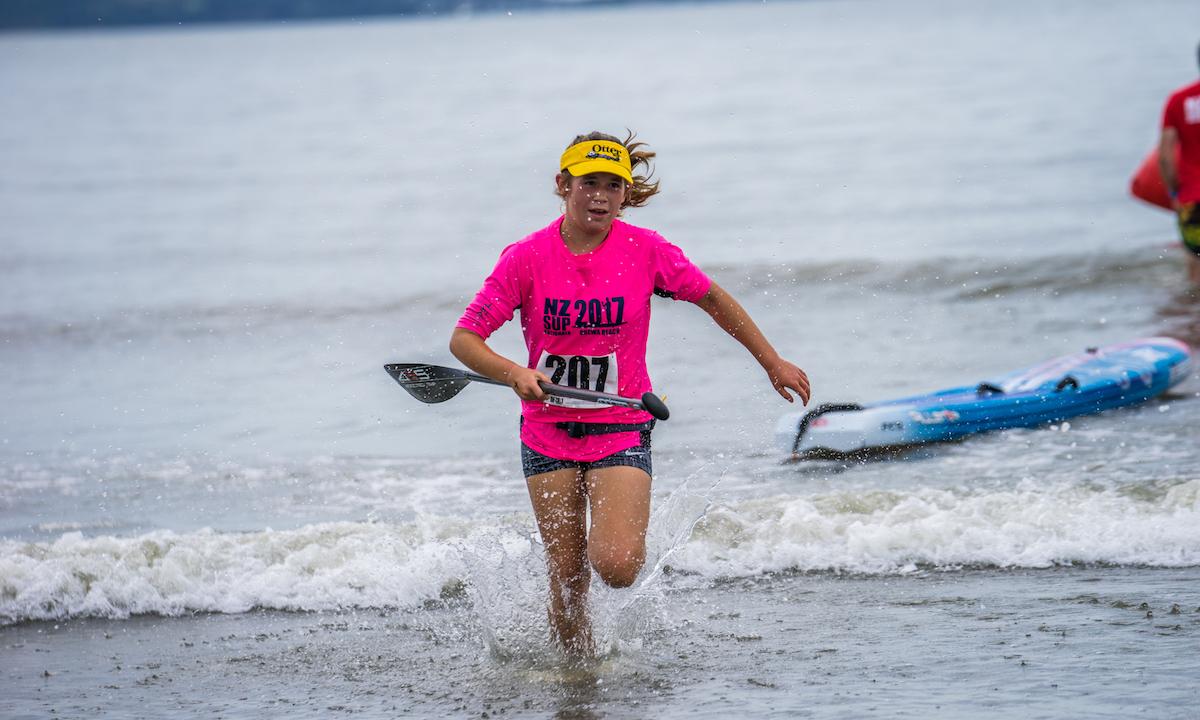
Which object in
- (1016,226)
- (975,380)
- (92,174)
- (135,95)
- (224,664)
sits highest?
(135,95)

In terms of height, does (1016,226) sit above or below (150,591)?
above

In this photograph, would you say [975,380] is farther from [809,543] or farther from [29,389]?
[29,389]

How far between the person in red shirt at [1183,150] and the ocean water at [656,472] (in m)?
1.15

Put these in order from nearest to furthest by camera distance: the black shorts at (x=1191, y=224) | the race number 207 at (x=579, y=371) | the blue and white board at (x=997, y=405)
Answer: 1. the race number 207 at (x=579, y=371)
2. the blue and white board at (x=997, y=405)
3. the black shorts at (x=1191, y=224)

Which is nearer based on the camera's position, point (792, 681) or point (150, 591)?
point (792, 681)

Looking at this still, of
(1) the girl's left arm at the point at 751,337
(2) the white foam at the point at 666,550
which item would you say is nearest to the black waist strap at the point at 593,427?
(1) the girl's left arm at the point at 751,337

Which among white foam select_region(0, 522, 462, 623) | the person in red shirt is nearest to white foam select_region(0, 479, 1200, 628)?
white foam select_region(0, 522, 462, 623)

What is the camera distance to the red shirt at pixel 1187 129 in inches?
393

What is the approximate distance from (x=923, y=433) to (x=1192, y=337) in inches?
160

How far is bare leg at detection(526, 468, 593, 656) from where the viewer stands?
416 cm

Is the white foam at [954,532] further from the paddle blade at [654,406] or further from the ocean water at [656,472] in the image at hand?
the paddle blade at [654,406]

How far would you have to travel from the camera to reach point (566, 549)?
4.24m

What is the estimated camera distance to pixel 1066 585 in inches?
196

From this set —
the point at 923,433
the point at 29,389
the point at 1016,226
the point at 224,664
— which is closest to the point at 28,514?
the point at 224,664
